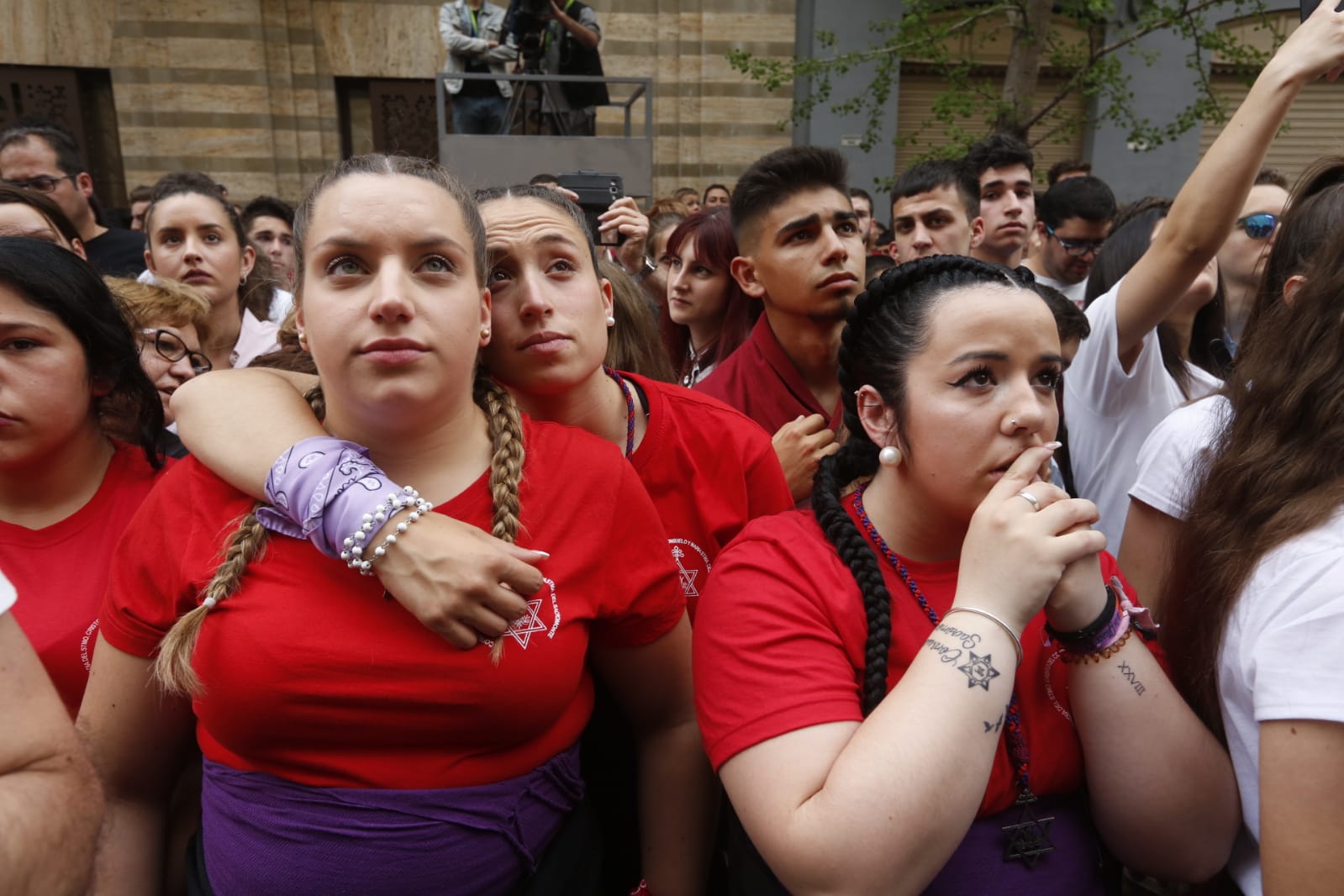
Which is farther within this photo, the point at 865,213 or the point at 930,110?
the point at 930,110

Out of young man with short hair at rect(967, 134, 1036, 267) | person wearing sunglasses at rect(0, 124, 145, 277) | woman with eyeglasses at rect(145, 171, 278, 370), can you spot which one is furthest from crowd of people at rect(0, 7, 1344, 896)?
person wearing sunglasses at rect(0, 124, 145, 277)

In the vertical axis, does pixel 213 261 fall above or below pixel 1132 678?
above

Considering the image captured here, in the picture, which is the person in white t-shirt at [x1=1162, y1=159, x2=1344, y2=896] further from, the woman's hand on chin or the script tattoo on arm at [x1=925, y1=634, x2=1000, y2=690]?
the script tattoo on arm at [x1=925, y1=634, x2=1000, y2=690]

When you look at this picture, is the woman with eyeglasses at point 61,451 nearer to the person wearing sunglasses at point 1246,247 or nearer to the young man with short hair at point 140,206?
the person wearing sunglasses at point 1246,247

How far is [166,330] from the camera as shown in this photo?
288cm

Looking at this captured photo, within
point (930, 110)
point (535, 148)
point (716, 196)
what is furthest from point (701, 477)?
point (930, 110)

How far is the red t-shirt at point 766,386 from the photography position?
2939 mm

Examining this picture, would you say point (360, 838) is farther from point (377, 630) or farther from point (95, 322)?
point (95, 322)

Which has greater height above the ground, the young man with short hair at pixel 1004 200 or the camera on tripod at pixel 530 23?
the camera on tripod at pixel 530 23

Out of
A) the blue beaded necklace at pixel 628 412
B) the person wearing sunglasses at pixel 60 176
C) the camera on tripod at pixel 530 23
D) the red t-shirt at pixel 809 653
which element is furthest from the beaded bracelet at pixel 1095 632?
the camera on tripod at pixel 530 23

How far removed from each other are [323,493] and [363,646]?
26 cm

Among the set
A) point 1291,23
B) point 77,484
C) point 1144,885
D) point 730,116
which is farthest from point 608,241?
point 1291,23

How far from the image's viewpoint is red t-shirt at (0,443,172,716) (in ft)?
5.98

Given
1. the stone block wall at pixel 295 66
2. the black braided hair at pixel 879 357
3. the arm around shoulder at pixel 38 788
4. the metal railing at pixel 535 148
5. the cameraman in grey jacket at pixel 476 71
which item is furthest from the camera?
the stone block wall at pixel 295 66
